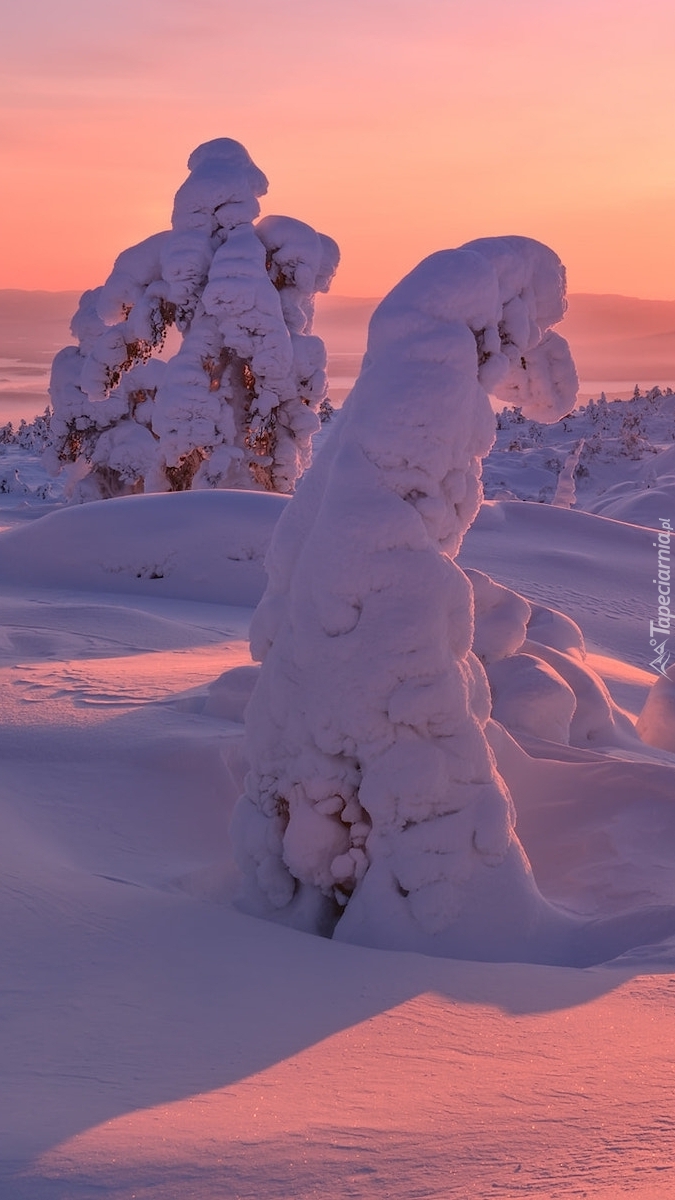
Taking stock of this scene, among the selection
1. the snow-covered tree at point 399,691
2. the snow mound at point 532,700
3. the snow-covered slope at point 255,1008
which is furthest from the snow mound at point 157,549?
the snow-covered tree at point 399,691

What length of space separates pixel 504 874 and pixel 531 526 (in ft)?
42.3

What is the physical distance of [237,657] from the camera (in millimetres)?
9227

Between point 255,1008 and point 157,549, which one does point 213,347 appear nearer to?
point 157,549

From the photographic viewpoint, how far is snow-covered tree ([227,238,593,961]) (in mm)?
4293

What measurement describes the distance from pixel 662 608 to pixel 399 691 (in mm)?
10693

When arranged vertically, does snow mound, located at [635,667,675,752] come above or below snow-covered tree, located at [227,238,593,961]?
below

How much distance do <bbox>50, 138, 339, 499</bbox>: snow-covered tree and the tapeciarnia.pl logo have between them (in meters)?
5.19

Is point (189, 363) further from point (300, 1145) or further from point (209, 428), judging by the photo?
point (300, 1145)

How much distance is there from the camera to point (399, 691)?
431 centimetres

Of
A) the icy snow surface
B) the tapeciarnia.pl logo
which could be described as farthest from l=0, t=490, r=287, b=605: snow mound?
the icy snow surface

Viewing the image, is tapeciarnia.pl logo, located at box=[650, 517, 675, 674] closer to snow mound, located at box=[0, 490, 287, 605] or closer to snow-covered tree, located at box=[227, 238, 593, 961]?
snow mound, located at box=[0, 490, 287, 605]

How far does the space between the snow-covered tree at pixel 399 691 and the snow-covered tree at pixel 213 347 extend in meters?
12.7

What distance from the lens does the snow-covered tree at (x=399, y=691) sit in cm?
429

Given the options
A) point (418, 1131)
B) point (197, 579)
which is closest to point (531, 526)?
point (197, 579)
